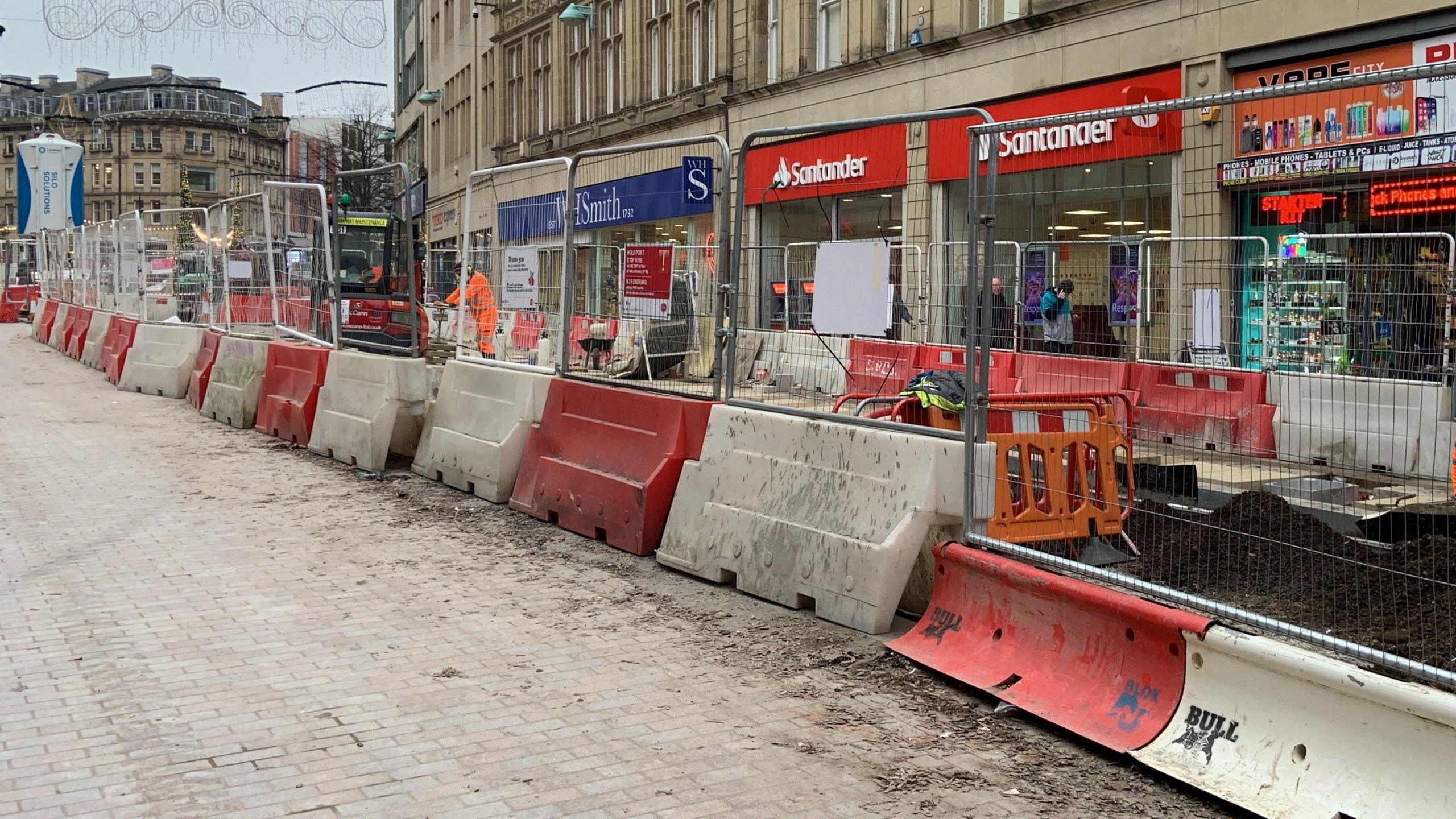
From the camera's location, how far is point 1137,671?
4.95 metres

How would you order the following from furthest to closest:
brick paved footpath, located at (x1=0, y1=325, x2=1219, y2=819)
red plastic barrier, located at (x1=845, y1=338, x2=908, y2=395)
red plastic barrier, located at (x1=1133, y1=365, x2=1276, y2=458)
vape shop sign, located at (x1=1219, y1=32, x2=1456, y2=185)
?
red plastic barrier, located at (x1=845, y1=338, x2=908, y2=395) < red plastic barrier, located at (x1=1133, y1=365, x2=1276, y2=458) < vape shop sign, located at (x1=1219, y1=32, x2=1456, y2=185) < brick paved footpath, located at (x1=0, y1=325, x2=1219, y2=819)

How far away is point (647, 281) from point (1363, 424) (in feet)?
15.3

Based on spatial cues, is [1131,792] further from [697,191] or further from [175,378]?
[175,378]

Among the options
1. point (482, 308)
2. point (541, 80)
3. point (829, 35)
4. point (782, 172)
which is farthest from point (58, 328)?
point (482, 308)

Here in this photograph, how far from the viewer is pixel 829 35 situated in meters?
26.0

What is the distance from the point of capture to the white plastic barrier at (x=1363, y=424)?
5109mm

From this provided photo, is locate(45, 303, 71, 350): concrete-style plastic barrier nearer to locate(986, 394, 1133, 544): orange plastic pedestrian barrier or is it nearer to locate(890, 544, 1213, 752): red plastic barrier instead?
locate(986, 394, 1133, 544): orange plastic pedestrian barrier

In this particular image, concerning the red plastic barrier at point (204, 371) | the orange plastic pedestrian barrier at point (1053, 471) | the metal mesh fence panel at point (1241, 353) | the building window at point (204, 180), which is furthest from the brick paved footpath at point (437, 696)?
the building window at point (204, 180)

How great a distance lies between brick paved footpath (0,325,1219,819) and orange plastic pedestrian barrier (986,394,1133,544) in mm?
992

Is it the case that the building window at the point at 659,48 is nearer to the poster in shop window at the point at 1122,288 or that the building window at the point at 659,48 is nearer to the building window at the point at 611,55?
the building window at the point at 611,55

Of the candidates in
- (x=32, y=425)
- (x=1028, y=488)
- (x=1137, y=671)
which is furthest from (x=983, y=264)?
(x=32, y=425)

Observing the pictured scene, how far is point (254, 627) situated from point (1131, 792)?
13.6 ft

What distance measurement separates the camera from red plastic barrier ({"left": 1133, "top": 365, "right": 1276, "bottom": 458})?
5672 millimetres

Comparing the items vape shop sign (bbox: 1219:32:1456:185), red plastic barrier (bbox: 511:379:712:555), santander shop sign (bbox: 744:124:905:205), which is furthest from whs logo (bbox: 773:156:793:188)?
vape shop sign (bbox: 1219:32:1456:185)
